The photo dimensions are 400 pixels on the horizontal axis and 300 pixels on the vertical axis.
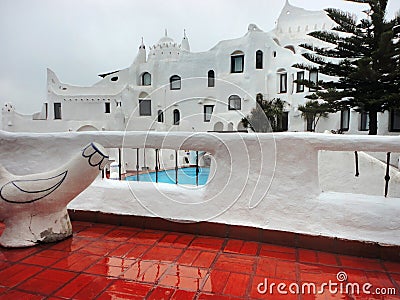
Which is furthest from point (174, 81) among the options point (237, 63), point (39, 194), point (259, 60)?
point (39, 194)

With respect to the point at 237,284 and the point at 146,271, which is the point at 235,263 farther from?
the point at 146,271

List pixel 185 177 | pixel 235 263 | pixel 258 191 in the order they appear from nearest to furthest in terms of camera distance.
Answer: pixel 235 263, pixel 258 191, pixel 185 177

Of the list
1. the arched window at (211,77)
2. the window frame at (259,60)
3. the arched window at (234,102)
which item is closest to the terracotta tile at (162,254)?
the arched window at (234,102)

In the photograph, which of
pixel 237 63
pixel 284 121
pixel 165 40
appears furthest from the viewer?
pixel 165 40

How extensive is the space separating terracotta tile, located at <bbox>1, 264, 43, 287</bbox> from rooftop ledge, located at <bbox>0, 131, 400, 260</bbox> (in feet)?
2.45

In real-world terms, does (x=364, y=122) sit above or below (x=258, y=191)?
above

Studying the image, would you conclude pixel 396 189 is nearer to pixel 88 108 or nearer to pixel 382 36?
pixel 382 36

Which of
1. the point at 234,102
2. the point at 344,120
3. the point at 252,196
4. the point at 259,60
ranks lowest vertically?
the point at 252,196

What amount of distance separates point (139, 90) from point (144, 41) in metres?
3.80

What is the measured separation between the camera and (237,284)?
1.42 m

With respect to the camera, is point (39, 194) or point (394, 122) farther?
point (394, 122)

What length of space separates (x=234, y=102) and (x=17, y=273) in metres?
15.0

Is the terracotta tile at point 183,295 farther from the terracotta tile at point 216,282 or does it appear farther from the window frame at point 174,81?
the window frame at point 174,81

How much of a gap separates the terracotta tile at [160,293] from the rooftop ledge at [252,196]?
0.70m
